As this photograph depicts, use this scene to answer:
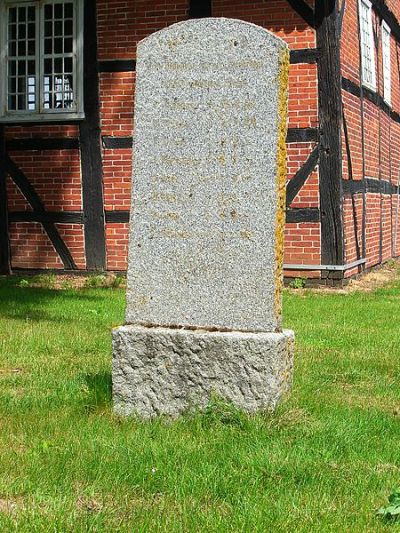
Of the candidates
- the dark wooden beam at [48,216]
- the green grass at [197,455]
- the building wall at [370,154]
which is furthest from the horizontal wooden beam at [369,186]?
the green grass at [197,455]

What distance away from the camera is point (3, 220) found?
40.7 feet

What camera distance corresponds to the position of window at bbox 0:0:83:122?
12.0m

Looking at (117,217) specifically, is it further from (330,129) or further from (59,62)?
(330,129)

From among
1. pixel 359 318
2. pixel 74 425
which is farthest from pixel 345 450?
pixel 359 318

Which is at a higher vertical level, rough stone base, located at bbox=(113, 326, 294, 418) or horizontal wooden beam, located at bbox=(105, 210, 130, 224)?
horizontal wooden beam, located at bbox=(105, 210, 130, 224)

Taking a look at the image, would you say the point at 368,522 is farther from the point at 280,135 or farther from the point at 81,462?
the point at 280,135

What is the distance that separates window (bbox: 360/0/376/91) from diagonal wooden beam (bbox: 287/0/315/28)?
2075 mm

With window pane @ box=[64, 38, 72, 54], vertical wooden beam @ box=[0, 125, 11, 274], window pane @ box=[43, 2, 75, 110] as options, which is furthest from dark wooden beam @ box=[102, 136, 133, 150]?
vertical wooden beam @ box=[0, 125, 11, 274]

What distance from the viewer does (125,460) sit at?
377cm

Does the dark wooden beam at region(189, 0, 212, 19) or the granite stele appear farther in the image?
the dark wooden beam at region(189, 0, 212, 19)

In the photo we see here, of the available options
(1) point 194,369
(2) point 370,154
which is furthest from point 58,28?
(1) point 194,369

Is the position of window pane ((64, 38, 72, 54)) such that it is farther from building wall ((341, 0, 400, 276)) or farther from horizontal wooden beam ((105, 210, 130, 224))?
building wall ((341, 0, 400, 276))

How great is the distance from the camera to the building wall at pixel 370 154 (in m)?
11.9

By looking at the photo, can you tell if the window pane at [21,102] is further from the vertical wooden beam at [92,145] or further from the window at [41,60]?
the vertical wooden beam at [92,145]
